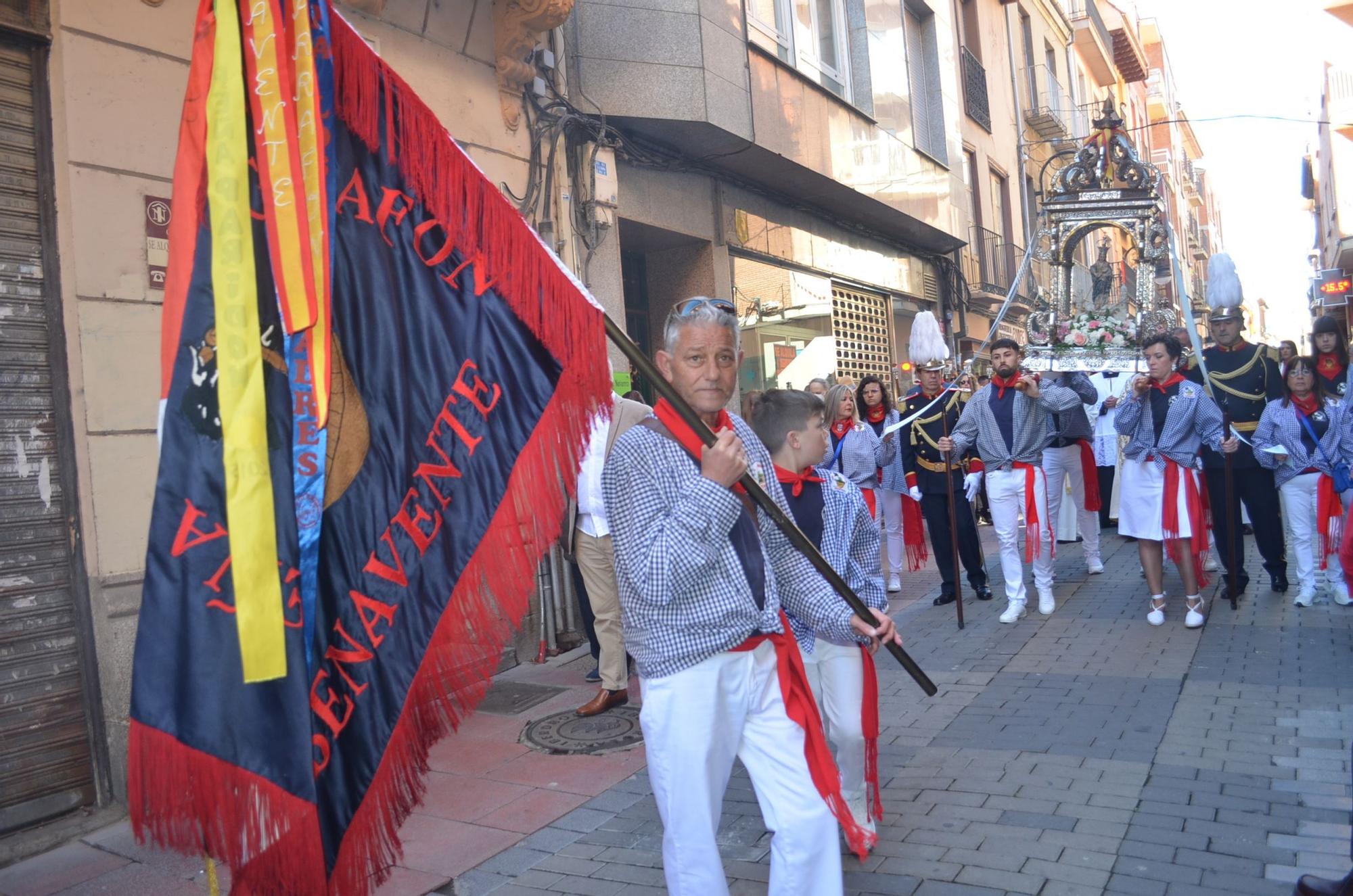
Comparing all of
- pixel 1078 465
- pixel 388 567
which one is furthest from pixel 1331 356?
pixel 388 567

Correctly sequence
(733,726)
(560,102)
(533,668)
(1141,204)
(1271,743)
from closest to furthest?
(733,726), (1271,743), (533,668), (560,102), (1141,204)

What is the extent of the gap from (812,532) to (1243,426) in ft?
18.9

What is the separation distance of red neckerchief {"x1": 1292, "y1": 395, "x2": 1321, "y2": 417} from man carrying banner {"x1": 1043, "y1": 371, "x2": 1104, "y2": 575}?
1.43m

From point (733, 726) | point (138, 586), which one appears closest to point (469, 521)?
point (733, 726)

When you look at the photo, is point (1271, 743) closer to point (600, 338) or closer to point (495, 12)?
point (600, 338)

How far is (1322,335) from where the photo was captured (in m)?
7.75

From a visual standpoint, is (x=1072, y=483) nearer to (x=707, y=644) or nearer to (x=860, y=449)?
(x=860, y=449)

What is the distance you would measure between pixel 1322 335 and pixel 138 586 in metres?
7.88

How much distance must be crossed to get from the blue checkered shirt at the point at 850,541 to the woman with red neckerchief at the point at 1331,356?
18.1ft

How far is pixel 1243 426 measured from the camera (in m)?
8.16

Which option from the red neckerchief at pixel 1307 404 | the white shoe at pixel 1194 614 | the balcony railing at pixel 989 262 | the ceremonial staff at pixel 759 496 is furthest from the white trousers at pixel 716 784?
the balcony railing at pixel 989 262

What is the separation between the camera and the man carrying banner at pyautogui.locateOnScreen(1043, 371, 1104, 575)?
8695mm

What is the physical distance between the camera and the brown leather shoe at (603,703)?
19.0ft

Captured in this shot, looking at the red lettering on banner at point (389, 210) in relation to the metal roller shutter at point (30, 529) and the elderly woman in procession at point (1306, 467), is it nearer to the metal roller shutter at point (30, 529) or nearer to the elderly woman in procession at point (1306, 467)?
the metal roller shutter at point (30, 529)
